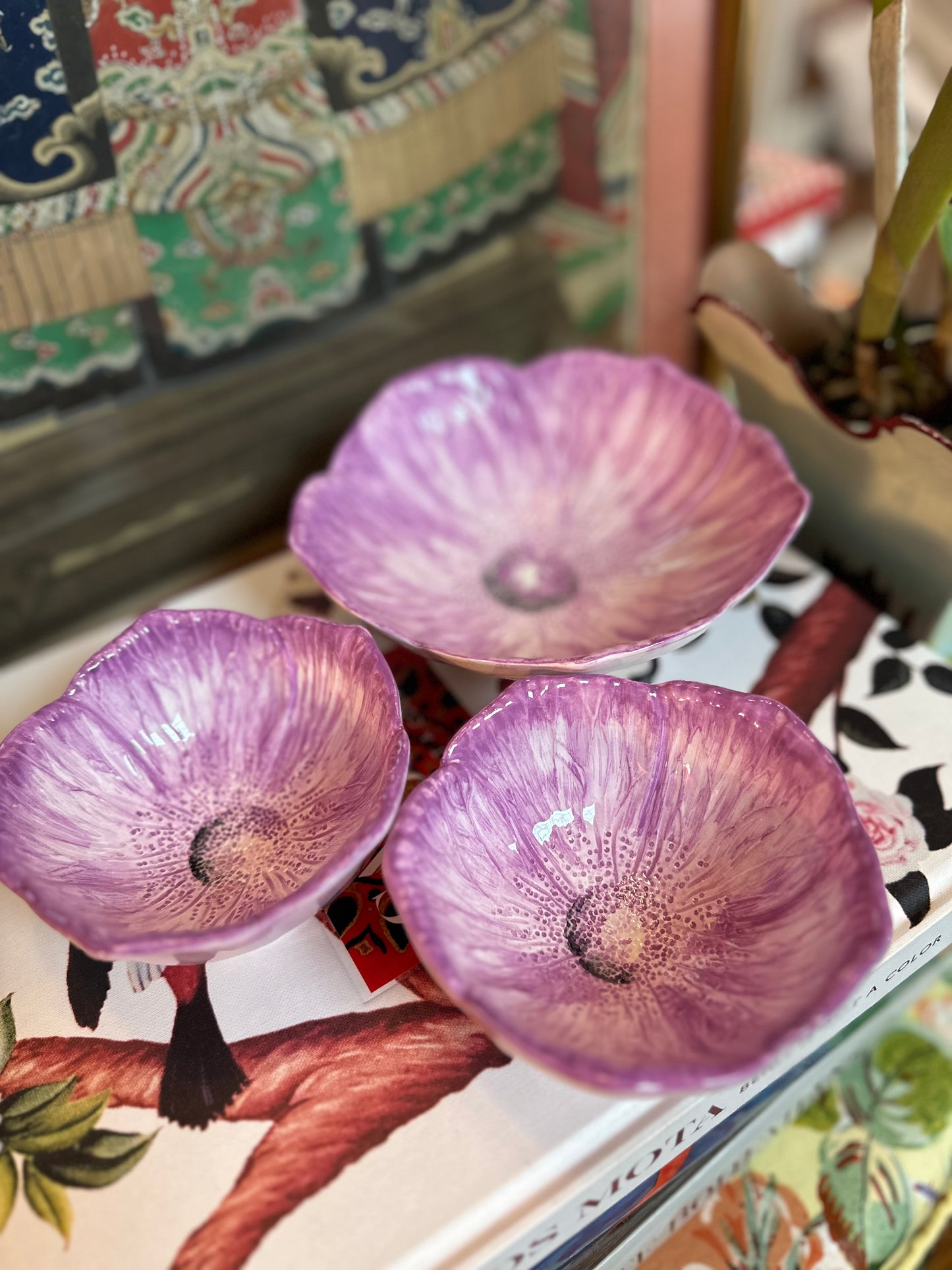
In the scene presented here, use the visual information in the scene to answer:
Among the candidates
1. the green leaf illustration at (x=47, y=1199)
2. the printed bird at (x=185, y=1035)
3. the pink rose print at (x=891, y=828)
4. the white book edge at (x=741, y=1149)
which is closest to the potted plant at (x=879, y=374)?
the pink rose print at (x=891, y=828)

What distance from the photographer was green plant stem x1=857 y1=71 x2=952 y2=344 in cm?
62

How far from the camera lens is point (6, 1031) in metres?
0.58

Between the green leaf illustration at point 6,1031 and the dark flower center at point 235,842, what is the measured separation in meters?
0.13

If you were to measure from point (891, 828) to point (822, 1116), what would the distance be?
0.27 metres

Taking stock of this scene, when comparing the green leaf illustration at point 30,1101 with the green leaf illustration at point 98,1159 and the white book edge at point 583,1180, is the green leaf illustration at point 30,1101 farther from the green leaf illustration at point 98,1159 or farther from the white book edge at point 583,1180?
the white book edge at point 583,1180

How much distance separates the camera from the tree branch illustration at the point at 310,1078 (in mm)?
513

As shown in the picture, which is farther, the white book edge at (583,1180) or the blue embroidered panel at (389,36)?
the blue embroidered panel at (389,36)

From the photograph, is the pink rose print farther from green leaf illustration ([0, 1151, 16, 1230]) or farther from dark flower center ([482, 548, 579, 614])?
green leaf illustration ([0, 1151, 16, 1230])

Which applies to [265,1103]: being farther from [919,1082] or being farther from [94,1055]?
[919,1082]

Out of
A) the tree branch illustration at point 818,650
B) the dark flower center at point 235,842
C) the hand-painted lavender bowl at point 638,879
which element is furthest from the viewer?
the tree branch illustration at point 818,650

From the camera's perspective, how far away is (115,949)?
0.49 meters

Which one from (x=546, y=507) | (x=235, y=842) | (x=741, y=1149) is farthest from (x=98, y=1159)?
(x=546, y=507)

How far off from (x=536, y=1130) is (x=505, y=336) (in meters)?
0.72

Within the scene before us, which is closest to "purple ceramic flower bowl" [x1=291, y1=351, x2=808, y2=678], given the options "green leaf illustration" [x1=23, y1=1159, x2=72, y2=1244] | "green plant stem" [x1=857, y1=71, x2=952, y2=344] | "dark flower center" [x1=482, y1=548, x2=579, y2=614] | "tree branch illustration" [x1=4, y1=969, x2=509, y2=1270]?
"dark flower center" [x1=482, y1=548, x2=579, y2=614]
